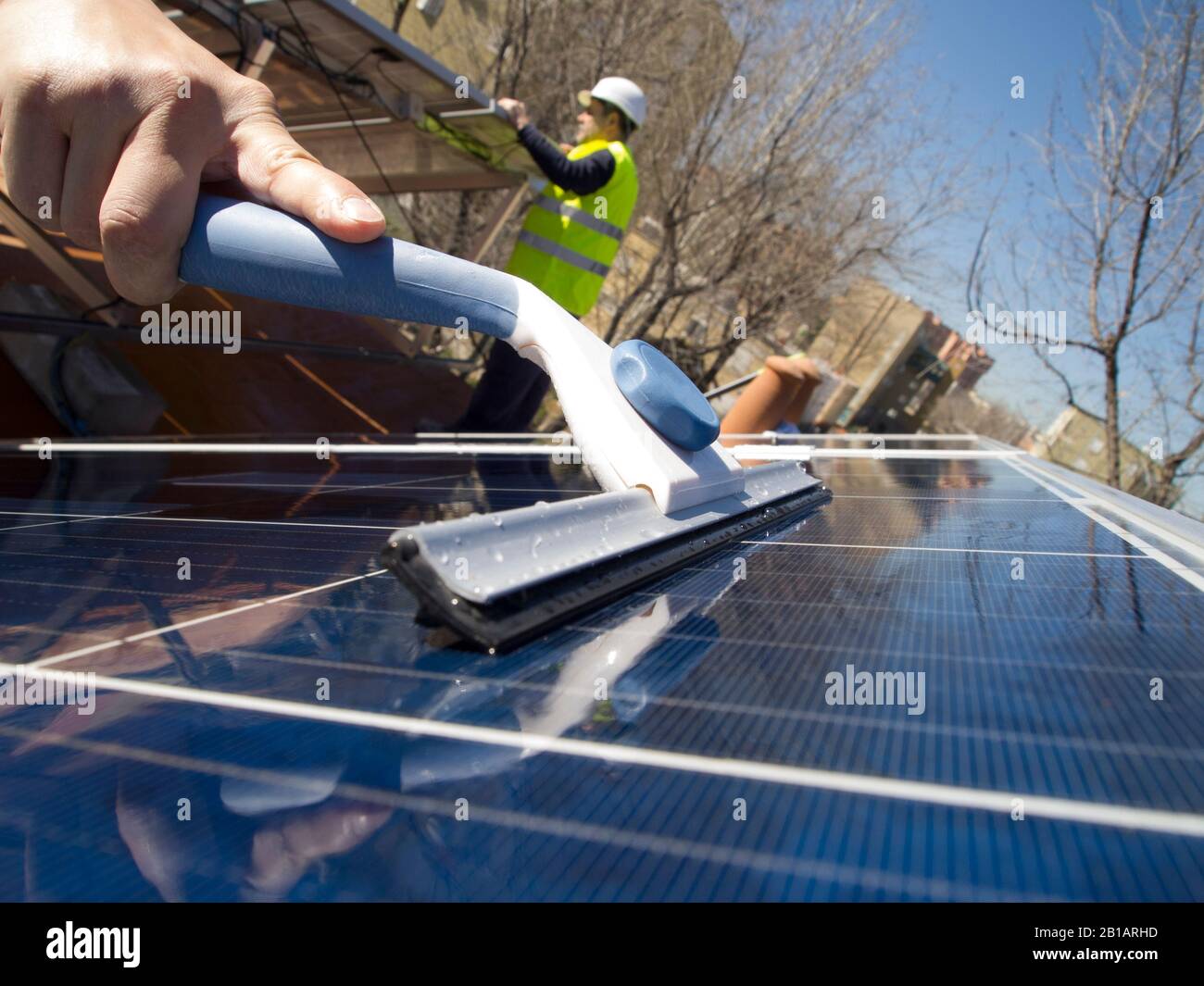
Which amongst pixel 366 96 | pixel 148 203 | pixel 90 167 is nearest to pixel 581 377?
pixel 148 203

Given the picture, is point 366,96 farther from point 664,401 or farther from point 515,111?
point 664,401

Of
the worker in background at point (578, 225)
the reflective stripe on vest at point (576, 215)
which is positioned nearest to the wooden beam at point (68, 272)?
the worker in background at point (578, 225)

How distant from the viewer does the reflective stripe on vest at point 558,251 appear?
605 cm

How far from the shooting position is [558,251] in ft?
19.8

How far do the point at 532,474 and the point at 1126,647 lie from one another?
7.84 feet

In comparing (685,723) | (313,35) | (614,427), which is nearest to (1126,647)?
(685,723)

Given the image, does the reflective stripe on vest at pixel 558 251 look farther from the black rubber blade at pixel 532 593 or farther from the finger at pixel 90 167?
the black rubber blade at pixel 532 593

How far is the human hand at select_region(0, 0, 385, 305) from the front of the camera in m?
1.71

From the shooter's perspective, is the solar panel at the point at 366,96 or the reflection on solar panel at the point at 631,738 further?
the solar panel at the point at 366,96

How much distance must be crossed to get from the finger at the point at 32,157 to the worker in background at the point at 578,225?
4.03m

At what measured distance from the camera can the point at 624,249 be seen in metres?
11.8

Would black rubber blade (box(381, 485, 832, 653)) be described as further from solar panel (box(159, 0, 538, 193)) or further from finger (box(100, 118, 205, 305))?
solar panel (box(159, 0, 538, 193))

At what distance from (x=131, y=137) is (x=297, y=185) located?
0.33 meters

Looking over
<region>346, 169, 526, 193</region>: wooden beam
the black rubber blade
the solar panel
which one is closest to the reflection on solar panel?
the black rubber blade
